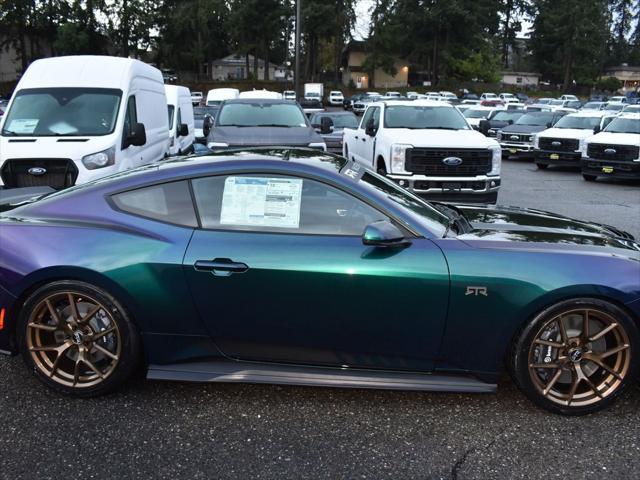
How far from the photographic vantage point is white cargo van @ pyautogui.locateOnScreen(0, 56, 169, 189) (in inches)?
300

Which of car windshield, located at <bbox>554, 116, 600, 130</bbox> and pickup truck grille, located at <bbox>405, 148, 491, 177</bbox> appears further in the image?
car windshield, located at <bbox>554, 116, 600, 130</bbox>

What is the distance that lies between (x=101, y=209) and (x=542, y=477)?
9.13ft

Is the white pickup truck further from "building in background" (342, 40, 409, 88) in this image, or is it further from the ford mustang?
"building in background" (342, 40, 409, 88)

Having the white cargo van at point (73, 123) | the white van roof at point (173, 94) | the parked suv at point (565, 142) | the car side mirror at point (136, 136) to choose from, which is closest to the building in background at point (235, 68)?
the parked suv at point (565, 142)

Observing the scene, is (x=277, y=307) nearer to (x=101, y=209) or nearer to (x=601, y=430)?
(x=101, y=209)

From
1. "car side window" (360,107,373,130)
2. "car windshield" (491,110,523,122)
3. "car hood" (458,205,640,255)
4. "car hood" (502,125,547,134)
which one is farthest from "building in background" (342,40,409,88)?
"car hood" (458,205,640,255)

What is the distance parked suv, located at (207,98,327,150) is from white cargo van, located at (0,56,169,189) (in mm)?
1492

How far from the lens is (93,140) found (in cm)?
796

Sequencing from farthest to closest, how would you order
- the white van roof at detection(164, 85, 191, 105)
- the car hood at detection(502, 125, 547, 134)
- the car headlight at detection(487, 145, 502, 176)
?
the car hood at detection(502, 125, 547, 134) → the white van roof at detection(164, 85, 191, 105) → the car headlight at detection(487, 145, 502, 176)

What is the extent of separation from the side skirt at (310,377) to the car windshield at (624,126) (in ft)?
45.6

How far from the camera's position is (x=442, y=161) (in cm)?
924

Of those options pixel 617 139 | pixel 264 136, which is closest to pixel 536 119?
pixel 617 139

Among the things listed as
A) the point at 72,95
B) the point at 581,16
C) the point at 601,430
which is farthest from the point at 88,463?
the point at 581,16

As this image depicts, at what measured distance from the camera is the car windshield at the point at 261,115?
10898 millimetres
